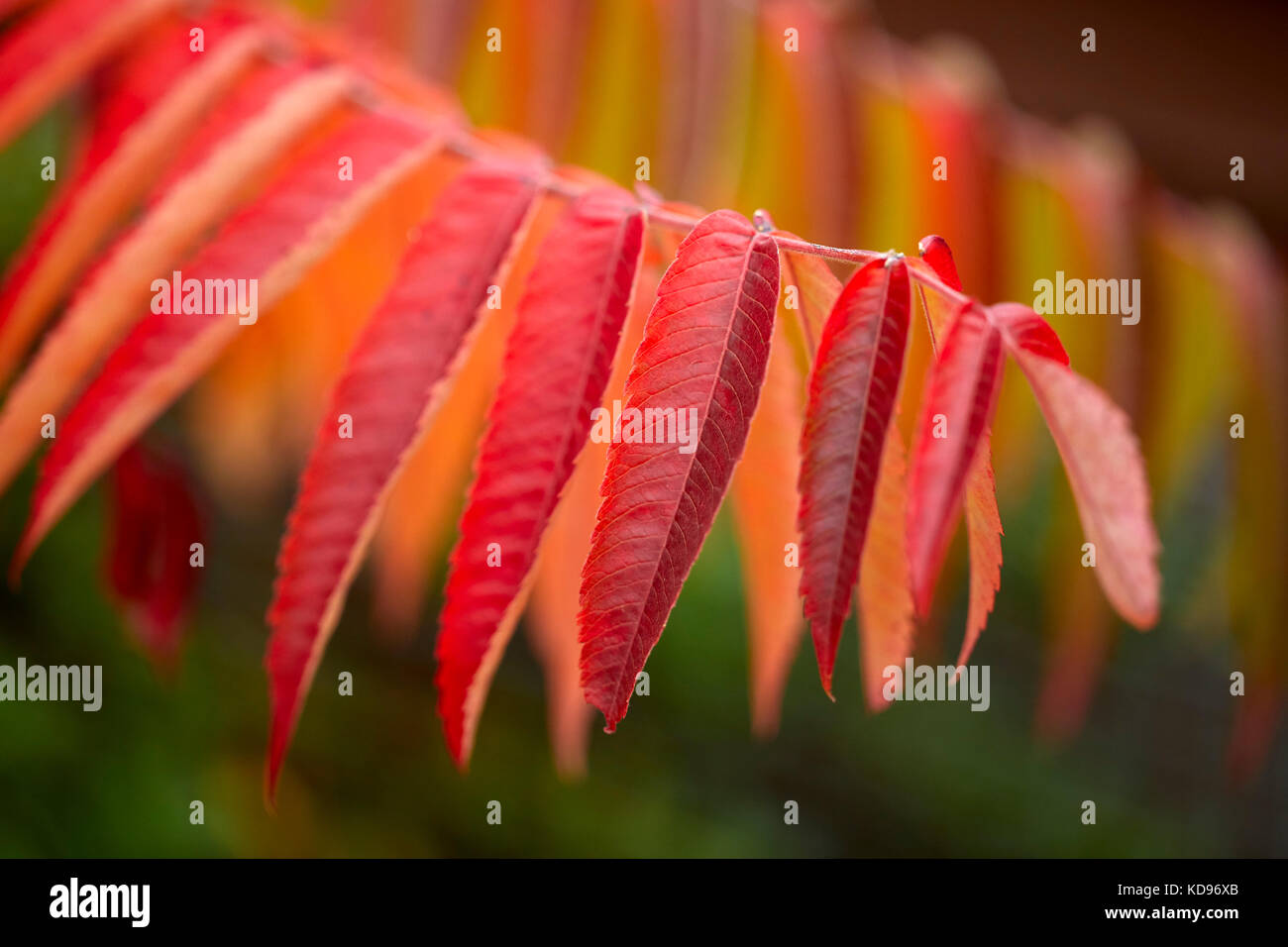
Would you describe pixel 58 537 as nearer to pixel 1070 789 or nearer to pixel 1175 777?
pixel 1070 789

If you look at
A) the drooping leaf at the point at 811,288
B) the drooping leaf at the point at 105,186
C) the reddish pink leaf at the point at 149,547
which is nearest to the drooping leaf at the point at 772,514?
the drooping leaf at the point at 811,288

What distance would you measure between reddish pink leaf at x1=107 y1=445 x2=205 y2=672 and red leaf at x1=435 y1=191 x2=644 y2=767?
40 cm

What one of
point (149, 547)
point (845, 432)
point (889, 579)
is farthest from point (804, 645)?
point (845, 432)

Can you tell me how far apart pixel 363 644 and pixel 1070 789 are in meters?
1.65

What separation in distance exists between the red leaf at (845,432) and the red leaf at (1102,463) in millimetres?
36

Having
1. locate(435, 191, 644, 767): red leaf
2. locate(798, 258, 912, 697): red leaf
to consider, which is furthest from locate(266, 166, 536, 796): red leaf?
locate(798, 258, 912, 697): red leaf

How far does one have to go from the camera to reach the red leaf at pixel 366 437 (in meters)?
0.34

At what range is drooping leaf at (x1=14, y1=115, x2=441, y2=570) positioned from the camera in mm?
372

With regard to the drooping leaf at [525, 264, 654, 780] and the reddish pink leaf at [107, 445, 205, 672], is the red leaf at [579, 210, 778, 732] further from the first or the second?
the reddish pink leaf at [107, 445, 205, 672]

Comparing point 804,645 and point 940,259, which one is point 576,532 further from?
point 804,645

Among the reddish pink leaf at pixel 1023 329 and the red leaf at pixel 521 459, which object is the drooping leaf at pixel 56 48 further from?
the reddish pink leaf at pixel 1023 329

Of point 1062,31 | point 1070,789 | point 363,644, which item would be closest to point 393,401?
point 363,644

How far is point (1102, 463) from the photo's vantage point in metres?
0.30

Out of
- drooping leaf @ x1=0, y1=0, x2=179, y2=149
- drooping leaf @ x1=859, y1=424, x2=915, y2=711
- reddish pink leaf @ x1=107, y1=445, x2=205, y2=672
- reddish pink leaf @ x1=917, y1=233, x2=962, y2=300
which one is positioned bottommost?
drooping leaf @ x1=859, y1=424, x2=915, y2=711
